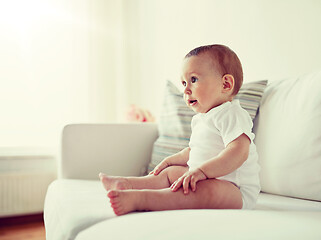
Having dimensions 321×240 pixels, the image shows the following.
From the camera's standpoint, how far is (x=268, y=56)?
1.61 metres

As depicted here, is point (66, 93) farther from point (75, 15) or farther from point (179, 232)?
point (179, 232)

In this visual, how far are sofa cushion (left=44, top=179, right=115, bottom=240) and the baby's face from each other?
0.40 meters

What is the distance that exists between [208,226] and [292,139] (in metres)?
0.58

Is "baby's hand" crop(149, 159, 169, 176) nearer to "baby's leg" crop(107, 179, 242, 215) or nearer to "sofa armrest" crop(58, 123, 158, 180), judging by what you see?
"baby's leg" crop(107, 179, 242, 215)

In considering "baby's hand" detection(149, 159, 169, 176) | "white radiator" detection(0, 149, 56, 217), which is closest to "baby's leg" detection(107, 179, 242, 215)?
"baby's hand" detection(149, 159, 169, 176)

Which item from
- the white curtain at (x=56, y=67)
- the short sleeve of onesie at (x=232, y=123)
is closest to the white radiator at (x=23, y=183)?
the white curtain at (x=56, y=67)

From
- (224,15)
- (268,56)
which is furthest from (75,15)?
(268,56)

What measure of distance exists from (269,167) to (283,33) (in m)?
0.71

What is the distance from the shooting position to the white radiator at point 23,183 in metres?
2.38

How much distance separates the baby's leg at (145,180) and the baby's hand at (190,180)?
17 centimetres

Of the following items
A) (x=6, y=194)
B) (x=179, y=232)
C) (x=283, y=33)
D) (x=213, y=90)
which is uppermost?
(x=283, y=33)

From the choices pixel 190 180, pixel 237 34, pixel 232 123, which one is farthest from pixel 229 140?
pixel 237 34

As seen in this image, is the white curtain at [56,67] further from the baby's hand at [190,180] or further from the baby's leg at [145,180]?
the baby's hand at [190,180]

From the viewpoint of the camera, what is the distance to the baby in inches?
32.1
